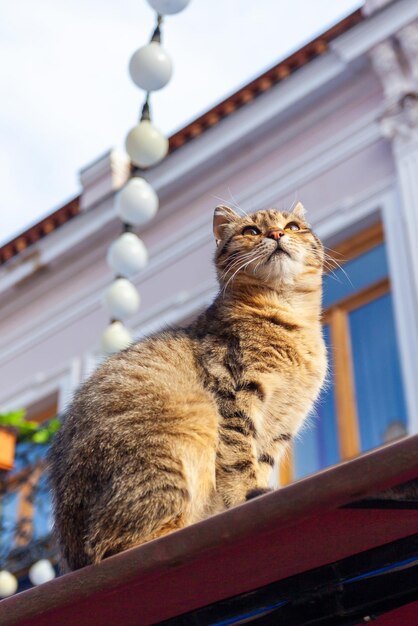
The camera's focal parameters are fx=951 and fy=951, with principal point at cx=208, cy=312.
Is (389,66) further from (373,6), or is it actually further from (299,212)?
(299,212)

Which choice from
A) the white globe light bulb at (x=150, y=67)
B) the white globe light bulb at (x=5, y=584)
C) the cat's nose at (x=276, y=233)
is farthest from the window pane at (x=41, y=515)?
the cat's nose at (x=276, y=233)

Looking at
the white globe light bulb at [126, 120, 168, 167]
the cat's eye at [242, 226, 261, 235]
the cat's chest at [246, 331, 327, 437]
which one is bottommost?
the cat's chest at [246, 331, 327, 437]

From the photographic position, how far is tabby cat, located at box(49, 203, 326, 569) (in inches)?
93.7

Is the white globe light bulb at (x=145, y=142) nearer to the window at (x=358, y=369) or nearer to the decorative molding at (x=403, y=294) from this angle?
the window at (x=358, y=369)

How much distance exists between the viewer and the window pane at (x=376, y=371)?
22.6ft

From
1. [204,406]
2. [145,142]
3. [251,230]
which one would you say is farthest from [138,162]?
[204,406]

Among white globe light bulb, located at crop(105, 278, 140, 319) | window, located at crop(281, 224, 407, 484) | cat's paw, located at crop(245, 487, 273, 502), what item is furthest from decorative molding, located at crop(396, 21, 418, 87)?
cat's paw, located at crop(245, 487, 273, 502)

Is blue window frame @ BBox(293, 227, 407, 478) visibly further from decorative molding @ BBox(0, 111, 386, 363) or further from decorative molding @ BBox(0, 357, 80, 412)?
decorative molding @ BBox(0, 357, 80, 412)

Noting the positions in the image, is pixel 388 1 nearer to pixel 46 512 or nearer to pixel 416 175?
pixel 416 175

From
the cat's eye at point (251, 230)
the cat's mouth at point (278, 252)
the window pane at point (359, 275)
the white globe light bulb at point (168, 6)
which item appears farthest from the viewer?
the window pane at point (359, 275)

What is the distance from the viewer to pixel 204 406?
8.89 ft

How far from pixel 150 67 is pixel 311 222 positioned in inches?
91.5

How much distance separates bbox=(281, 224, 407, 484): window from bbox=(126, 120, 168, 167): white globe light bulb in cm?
178

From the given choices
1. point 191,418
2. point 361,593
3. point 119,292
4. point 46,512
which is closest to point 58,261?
point 46,512
